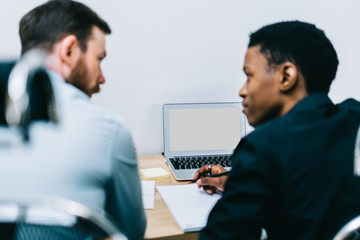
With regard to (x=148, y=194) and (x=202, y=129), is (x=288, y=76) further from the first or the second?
(x=202, y=129)

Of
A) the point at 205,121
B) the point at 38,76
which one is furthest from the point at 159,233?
the point at 205,121

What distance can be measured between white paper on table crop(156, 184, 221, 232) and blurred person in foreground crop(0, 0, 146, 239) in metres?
0.14

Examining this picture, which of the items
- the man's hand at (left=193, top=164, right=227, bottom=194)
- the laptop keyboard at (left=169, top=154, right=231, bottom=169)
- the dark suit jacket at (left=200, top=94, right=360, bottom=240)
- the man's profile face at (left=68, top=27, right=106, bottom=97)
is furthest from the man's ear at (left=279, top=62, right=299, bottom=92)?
the laptop keyboard at (left=169, top=154, right=231, bottom=169)

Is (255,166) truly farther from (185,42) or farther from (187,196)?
(185,42)

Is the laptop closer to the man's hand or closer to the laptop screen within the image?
the laptop screen

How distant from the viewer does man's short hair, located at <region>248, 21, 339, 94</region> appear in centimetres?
79

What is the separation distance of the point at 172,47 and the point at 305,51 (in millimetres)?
790

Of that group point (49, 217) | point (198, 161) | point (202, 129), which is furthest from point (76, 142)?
point (202, 129)

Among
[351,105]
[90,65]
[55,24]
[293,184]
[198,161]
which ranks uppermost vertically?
[55,24]

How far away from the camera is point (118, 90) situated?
145 cm

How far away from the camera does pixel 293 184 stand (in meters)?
0.62

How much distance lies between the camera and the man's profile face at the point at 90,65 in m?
0.83

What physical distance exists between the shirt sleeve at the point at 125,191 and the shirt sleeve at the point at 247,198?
20cm

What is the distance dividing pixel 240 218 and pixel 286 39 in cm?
48
